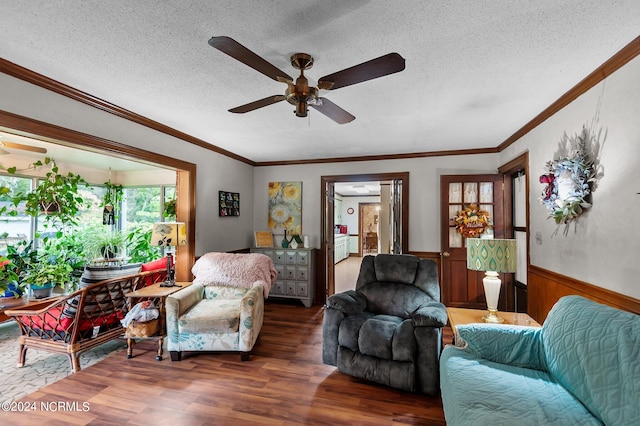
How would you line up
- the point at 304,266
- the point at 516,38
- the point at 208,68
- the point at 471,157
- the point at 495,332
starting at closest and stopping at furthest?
the point at 516,38 < the point at 495,332 < the point at 208,68 < the point at 471,157 < the point at 304,266

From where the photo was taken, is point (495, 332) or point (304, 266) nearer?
point (495, 332)

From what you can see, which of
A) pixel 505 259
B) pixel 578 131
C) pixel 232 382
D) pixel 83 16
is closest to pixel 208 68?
pixel 83 16

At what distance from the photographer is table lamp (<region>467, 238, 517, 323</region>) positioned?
2381 millimetres

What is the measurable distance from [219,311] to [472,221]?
3.34m

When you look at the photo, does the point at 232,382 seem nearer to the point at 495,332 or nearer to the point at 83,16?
the point at 495,332

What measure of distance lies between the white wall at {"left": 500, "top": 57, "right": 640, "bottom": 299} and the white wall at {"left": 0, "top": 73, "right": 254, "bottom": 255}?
3.98 metres

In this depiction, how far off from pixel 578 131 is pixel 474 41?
53.6 inches

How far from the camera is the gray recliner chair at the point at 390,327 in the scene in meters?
2.37

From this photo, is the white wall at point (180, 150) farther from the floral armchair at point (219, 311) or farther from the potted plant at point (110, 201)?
the potted plant at point (110, 201)

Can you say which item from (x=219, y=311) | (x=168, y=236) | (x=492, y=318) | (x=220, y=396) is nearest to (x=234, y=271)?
(x=219, y=311)

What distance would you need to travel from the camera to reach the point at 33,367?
2.86m

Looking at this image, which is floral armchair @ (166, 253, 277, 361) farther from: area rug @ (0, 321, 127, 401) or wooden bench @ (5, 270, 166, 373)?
area rug @ (0, 321, 127, 401)

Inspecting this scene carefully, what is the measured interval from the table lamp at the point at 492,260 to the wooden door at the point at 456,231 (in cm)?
187

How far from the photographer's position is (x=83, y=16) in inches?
63.2
